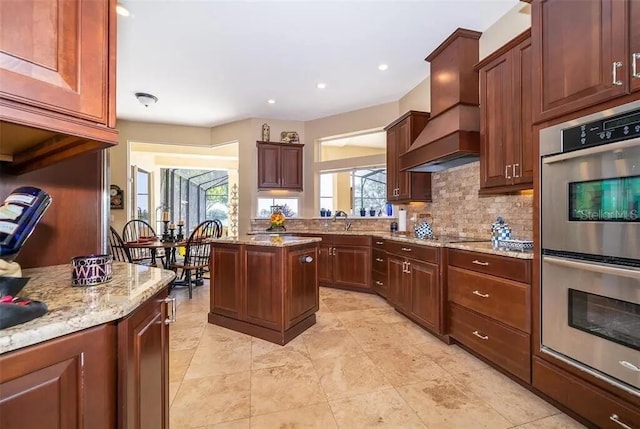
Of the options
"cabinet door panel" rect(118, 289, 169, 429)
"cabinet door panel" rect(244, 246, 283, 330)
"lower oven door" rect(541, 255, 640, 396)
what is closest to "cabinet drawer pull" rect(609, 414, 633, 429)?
"lower oven door" rect(541, 255, 640, 396)

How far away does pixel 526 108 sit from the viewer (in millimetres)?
2209

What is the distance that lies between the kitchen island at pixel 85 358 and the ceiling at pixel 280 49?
272 centimetres

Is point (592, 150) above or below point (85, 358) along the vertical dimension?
above

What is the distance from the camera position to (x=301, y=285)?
2.98 m

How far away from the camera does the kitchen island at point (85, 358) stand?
0.64m

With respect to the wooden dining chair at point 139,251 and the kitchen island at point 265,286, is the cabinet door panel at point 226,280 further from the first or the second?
the wooden dining chair at point 139,251

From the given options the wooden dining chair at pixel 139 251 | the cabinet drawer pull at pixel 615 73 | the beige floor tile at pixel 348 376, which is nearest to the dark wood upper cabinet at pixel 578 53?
the cabinet drawer pull at pixel 615 73

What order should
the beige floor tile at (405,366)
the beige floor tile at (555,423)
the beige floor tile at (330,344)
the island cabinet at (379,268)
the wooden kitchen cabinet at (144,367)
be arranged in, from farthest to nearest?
1. the island cabinet at (379,268)
2. the beige floor tile at (330,344)
3. the beige floor tile at (405,366)
4. the beige floor tile at (555,423)
5. the wooden kitchen cabinet at (144,367)

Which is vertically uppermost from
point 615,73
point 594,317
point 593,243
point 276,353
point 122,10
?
point 122,10

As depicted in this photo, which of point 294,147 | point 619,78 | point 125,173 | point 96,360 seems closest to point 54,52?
point 96,360

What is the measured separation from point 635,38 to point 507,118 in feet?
3.25

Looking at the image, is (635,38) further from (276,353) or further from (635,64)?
(276,353)

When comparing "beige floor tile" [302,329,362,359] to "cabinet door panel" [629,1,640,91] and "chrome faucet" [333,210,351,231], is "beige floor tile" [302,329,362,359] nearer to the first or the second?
"chrome faucet" [333,210,351,231]

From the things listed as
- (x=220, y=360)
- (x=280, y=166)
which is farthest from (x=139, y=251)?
(x=220, y=360)
